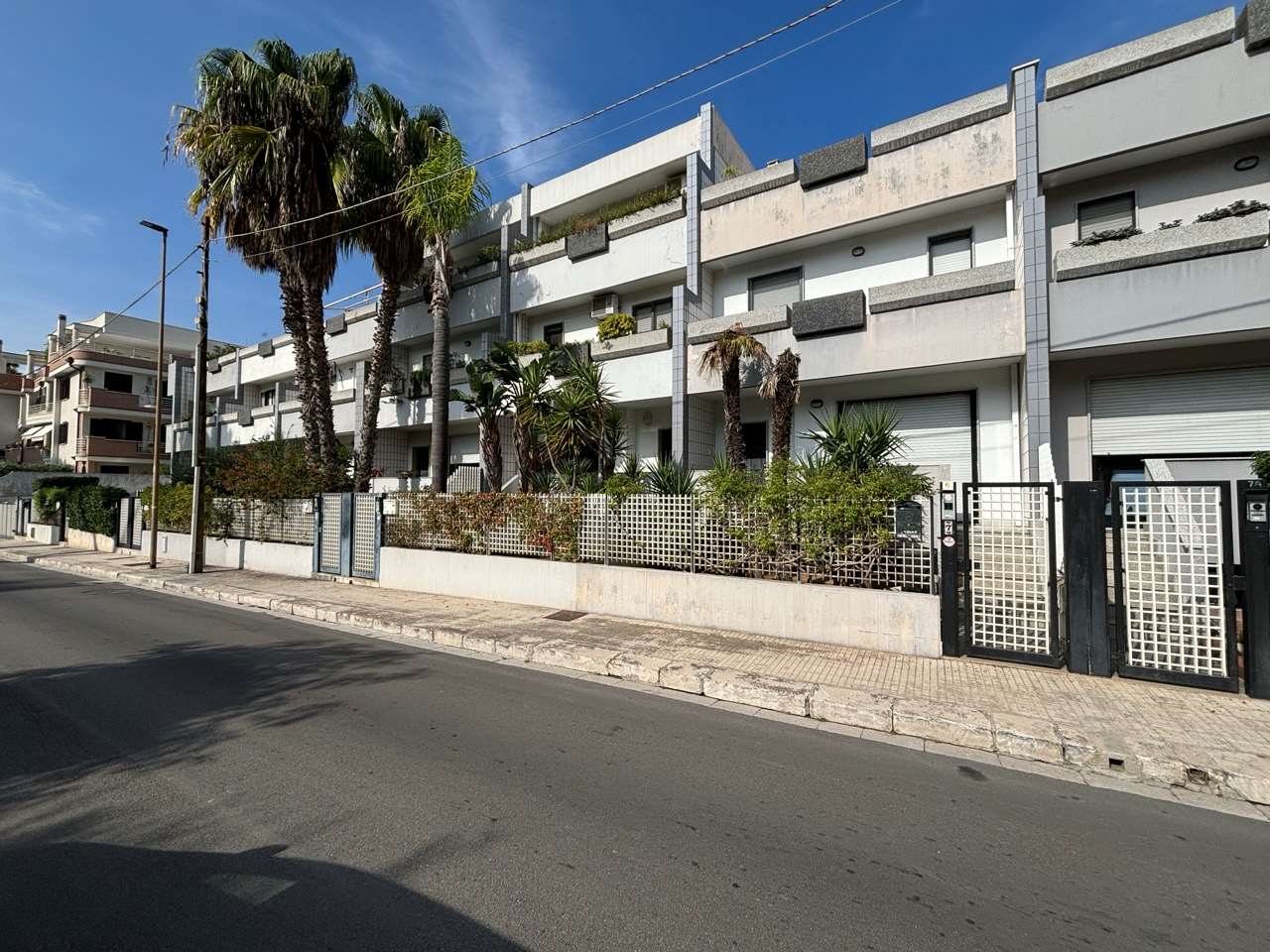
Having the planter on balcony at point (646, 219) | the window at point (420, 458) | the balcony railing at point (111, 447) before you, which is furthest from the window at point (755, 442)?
the balcony railing at point (111, 447)

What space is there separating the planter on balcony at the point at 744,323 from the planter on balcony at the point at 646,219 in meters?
3.21

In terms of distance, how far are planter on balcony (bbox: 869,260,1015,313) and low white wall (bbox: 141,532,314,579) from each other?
13.3 metres

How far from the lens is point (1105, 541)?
599 cm

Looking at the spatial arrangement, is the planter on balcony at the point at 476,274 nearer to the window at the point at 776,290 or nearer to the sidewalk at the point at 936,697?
the window at the point at 776,290

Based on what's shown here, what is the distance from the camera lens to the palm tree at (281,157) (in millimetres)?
15008

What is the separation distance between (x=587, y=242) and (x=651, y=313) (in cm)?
246

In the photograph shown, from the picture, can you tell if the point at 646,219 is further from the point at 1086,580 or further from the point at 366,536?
the point at 1086,580

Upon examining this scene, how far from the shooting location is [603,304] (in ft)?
54.0

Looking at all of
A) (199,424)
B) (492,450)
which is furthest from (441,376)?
(199,424)

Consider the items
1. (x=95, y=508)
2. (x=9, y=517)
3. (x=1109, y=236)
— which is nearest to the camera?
(x=1109, y=236)

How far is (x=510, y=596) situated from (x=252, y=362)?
2363cm

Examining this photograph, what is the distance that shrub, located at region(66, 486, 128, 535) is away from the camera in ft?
69.9

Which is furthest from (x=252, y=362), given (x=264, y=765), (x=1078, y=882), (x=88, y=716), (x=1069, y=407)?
(x=1078, y=882)

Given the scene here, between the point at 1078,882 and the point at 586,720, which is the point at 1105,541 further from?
the point at 586,720
